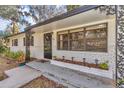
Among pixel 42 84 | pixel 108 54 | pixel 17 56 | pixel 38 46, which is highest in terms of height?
pixel 38 46

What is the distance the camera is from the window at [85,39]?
661 centimetres

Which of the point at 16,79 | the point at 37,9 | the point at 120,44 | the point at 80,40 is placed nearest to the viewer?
the point at 120,44

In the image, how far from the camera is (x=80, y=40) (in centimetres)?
791

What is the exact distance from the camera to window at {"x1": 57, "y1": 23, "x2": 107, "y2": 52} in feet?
21.7

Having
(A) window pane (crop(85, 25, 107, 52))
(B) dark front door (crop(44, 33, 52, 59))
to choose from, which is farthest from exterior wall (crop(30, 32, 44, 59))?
(A) window pane (crop(85, 25, 107, 52))

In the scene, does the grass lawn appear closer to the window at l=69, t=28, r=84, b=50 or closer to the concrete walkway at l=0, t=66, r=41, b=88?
the concrete walkway at l=0, t=66, r=41, b=88

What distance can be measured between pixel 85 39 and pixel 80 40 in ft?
1.24

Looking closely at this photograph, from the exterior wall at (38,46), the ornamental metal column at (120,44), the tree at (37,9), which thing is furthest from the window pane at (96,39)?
the exterior wall at (38,46)

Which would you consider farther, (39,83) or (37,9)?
(37,9)

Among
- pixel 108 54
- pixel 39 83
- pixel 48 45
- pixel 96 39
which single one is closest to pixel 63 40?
pixel 48 45

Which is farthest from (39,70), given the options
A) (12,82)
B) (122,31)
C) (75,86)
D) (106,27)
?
(122,31)

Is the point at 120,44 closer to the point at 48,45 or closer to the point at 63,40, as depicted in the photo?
the point at 63,40

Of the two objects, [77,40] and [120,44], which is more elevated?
[77,40]
